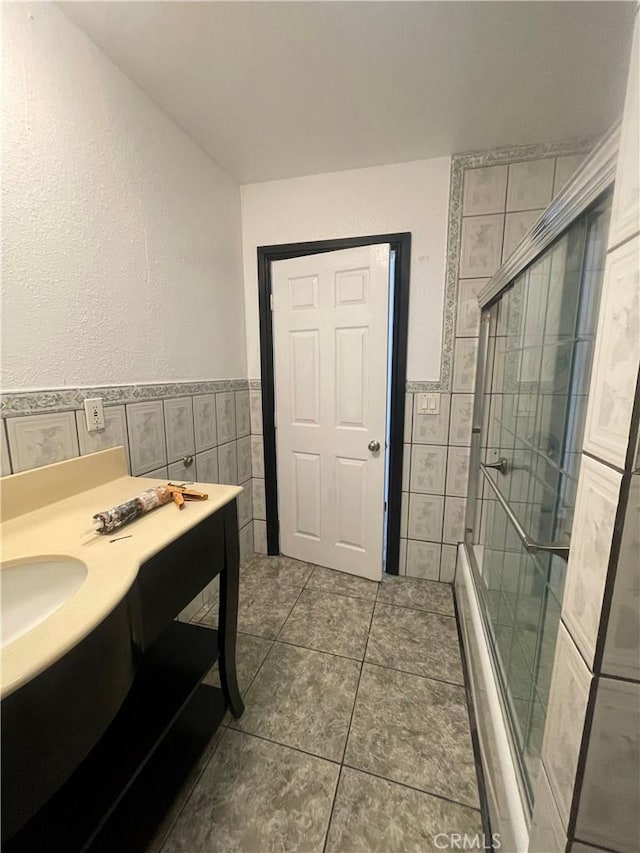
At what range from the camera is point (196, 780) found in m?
Answer: 1.00

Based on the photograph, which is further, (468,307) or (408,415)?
(408,415)

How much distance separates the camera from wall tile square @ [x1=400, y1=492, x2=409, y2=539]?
1922 millimetres

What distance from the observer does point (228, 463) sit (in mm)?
1887

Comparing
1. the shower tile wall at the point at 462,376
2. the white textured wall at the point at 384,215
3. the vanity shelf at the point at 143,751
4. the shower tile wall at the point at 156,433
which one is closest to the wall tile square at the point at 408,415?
the shower tile wall at the point at 462,376

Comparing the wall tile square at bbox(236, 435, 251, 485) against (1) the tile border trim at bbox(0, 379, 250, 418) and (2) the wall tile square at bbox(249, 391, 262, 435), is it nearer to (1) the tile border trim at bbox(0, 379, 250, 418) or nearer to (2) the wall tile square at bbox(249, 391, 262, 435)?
(2) the wall tile square at bbox(249, 391, 262, 435)

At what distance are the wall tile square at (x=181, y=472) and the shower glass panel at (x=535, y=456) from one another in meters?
1.32

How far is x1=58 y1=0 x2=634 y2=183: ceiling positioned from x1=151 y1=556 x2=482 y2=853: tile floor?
2.20 m

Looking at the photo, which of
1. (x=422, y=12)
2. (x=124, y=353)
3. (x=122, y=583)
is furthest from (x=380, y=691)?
(x=422, y=12)

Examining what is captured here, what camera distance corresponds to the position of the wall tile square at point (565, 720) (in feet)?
1.64

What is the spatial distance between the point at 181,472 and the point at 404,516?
4.01 feet

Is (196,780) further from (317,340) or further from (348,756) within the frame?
(317,340)

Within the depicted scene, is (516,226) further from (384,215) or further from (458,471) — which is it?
(458,471)

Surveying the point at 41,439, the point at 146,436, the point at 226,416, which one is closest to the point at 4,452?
the point at 41,439

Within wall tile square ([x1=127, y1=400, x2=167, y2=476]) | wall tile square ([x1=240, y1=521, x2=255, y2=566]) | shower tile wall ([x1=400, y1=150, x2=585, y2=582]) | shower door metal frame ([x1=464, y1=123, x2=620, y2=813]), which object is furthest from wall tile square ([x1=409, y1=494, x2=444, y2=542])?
wall tile square ([x1=127, y1=400, x2=167, y2=476])
